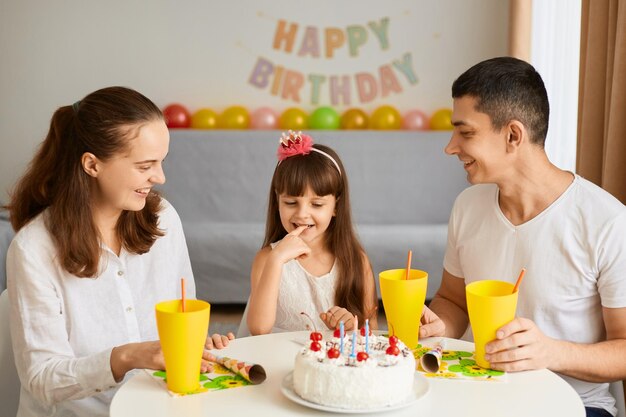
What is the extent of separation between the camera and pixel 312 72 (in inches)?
230

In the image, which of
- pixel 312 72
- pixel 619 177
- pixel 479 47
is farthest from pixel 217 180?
pixel 619 177

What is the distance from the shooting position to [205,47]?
19.1 feet

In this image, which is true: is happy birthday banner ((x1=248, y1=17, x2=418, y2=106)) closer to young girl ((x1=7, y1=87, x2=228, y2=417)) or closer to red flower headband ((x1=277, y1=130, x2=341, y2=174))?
red flower headband ((x1=277, y1=130, x2=341, y2=174))

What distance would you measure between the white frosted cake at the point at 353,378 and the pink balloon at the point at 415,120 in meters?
4.32

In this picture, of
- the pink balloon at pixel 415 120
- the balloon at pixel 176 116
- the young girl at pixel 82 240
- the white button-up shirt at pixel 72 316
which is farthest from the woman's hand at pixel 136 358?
the pink balloon at pixel 415 120

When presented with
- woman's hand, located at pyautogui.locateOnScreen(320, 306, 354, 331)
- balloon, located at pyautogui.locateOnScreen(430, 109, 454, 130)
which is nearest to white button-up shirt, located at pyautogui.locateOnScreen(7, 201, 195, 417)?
woman's hand, located at pyautogui.locateOnScreen(320, 306, 354, 331)

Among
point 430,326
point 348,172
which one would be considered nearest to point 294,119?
point 348,172

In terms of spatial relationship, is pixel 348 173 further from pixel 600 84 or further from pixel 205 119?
pixel 600 84

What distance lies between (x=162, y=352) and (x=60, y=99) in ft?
15.3

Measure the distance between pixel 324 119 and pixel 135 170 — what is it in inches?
148

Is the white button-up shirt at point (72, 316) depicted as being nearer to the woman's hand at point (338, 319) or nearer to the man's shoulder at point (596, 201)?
the woman's hand at point (338, 319)

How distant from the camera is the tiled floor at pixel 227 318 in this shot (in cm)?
461

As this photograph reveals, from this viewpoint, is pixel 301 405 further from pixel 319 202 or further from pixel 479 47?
pixel 479 47

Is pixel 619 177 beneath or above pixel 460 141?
beneath
